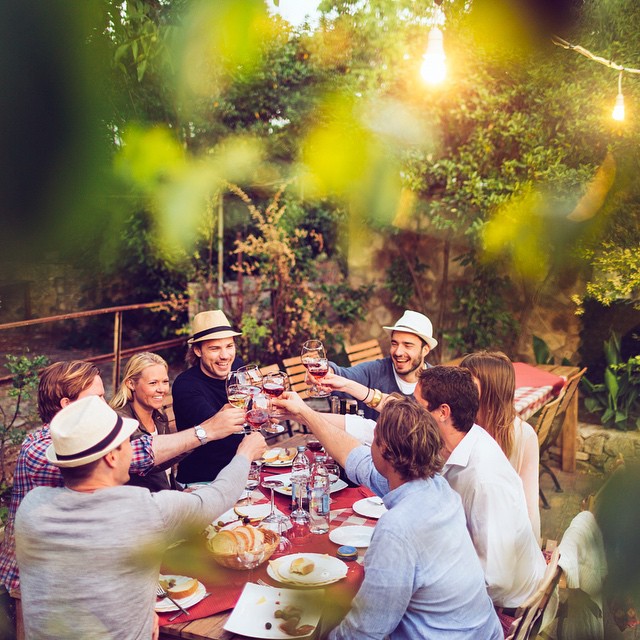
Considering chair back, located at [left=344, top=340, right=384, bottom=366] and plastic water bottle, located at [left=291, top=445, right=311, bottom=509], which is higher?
plastic water bottle, located at [left=291, top=445, right=311, bottom=509]

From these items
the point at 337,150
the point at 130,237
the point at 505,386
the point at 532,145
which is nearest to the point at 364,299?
the point at 532,145

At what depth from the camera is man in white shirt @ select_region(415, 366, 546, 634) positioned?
2.01 meters

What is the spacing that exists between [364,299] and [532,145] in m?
2.23

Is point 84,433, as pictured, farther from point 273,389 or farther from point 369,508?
point 369,508

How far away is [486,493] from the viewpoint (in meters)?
2.03

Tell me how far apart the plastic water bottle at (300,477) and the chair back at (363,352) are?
2851 millimetres

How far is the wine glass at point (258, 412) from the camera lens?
2395 millimetres

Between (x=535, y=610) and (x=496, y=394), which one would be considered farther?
(x=496, y=394)

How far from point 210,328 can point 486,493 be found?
1.82m

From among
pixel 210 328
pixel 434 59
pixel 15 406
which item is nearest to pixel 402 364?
pixel 210 328

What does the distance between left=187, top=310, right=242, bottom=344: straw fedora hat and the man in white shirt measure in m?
1.39

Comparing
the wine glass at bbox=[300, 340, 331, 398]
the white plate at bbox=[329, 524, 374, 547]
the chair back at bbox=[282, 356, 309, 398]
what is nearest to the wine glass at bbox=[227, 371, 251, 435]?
the wine glass at bbox=[300, 340, 331, 398]

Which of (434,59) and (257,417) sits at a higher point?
(434,59)

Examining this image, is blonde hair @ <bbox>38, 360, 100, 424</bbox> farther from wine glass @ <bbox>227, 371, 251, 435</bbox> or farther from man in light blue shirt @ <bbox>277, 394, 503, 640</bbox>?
man in light blue shirt @ <bbox>277, 394, 503, 640</bbox>
